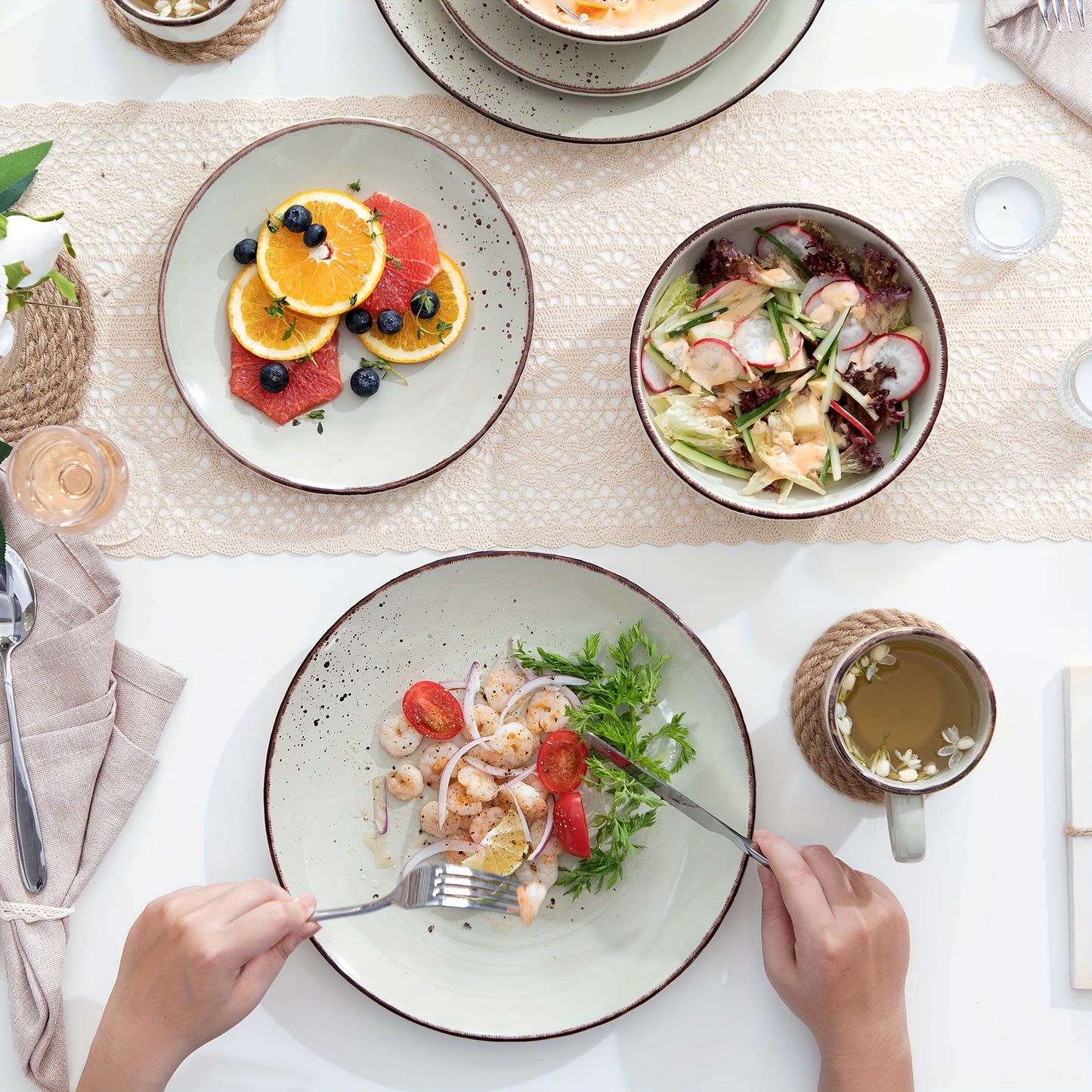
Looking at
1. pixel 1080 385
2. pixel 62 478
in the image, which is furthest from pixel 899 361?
pixel 62 478

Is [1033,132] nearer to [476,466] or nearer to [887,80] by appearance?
[887,80]

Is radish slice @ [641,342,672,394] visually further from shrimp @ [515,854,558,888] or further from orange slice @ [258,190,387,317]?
shrimp @ [515,854,558,888]

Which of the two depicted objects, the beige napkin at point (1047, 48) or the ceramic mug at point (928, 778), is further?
the beige napkin at point (1047, 48)

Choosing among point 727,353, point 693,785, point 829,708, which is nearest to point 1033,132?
point 727,353

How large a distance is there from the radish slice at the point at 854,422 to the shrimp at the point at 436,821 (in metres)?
0.91

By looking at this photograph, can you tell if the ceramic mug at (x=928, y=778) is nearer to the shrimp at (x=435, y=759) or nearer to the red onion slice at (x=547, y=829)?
the red onion slice at (x=547, y=829)

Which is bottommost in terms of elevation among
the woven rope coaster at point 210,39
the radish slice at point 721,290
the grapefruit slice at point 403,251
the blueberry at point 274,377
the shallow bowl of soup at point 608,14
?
the blueberry at point 274,377

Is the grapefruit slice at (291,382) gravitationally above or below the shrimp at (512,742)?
above

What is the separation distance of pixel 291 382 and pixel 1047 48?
4.54ft

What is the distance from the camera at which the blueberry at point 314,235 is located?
149 cm

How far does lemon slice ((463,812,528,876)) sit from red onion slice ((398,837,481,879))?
32 mm

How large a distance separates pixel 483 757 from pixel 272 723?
1.19 ft

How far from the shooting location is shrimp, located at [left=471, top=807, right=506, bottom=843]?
5.07 ft

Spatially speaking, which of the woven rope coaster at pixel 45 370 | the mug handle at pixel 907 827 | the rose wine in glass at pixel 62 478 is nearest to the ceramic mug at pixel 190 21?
the woven rope coaster at pixel 45 370
